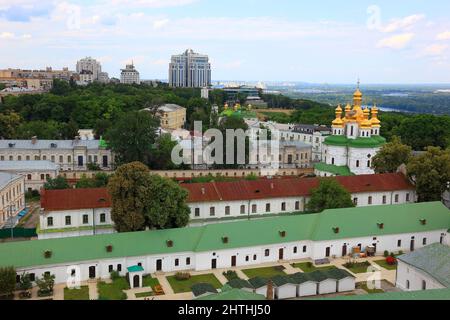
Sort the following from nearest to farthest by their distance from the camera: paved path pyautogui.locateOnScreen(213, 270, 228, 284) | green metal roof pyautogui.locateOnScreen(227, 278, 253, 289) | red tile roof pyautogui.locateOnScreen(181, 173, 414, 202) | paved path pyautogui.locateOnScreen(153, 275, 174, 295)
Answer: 1. green metal roof pyautogui.locateOnScreen(227, 278, 253, 289)
2. paved path pyautogui.locateOnScreen(153, 275, 174, 295)
3. paved path pyautogui.locateOnScreen(213, 270, 228, 284)
4. red tile roof pyautogui.locateOnScreen(181, 173, 414, 202)

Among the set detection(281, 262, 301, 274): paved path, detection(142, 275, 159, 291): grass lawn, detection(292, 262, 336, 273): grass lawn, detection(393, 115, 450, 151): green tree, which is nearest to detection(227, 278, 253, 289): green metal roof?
detection(142, 275, 159, 291): grass lawn

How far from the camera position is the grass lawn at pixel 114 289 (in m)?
26.3

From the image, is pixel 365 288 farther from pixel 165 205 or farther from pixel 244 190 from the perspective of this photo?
pixel 165 205

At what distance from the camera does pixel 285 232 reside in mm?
32438

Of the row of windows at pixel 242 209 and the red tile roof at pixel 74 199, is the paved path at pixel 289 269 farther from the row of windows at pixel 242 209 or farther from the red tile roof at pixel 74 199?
the red tile roof at pixel 74 199

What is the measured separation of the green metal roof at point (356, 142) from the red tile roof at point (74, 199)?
92.4 feet

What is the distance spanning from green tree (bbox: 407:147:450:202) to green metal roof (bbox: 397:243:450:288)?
1372 centimetres

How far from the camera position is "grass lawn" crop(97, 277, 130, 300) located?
86.1ft

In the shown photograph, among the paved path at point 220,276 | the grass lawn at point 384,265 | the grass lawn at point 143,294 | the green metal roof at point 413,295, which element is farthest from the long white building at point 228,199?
the green metal roof at point 413,295

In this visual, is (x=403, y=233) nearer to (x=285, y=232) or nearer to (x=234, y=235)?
(x=285, y=232)

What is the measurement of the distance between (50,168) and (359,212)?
3111 centimetres

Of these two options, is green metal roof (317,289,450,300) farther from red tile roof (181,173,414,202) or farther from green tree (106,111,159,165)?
green tree (106,111,159,165)

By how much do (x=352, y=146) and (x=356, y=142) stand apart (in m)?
0.61

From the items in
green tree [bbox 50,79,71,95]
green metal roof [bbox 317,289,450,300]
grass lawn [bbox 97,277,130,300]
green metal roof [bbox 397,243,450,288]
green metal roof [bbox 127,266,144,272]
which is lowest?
grass lawn [bbox 97,277,130,300]
